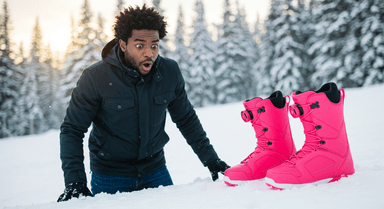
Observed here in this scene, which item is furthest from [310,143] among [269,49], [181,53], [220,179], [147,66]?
[181,53]

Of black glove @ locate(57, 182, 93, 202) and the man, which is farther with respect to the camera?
the man

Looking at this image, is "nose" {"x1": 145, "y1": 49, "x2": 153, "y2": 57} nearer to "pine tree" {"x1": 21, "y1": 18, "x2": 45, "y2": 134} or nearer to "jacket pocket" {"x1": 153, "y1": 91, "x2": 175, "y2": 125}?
"jacket pocket" {"x1": 153, "y1": 91, "x2": 175, "y2": 125}

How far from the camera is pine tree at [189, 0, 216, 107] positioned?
24.8 m

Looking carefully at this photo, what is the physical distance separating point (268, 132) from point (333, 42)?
1831 cm

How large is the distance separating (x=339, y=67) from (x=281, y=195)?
18207mm

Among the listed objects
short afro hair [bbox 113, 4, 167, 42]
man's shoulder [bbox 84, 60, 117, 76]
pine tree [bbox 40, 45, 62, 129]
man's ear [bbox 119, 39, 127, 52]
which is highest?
short afro hair [bbox 113, 4, 167, 42]

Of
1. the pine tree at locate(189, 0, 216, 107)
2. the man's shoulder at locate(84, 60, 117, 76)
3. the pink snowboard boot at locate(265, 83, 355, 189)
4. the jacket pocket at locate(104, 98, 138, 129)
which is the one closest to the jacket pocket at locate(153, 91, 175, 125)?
the jacket pocket at locate(104, 98, 138, 129)

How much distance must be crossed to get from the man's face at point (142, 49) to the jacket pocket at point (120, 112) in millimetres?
306

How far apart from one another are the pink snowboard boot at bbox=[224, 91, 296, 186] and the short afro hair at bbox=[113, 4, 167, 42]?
103 cm

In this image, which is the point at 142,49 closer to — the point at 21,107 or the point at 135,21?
the point at 135,21

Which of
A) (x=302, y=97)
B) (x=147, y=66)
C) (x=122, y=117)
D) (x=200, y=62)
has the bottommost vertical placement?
(x=122, y=117)

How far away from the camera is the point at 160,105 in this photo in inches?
88.5

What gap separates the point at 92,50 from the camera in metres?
19.9

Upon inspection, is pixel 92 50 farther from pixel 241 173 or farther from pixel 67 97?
pixel 241 173
